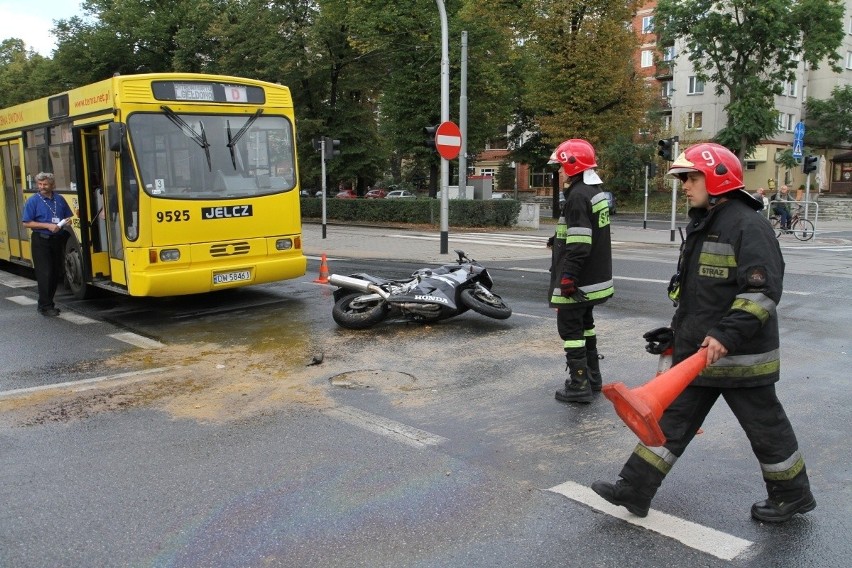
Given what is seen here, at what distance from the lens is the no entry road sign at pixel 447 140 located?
15.7 meters

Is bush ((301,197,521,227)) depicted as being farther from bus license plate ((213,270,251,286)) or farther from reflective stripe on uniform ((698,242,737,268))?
reflective stripe on uniform ((698,242,737,268))

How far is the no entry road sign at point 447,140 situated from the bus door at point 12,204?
7893 mm

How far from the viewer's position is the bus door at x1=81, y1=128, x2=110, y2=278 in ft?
32.2

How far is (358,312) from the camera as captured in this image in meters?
8.48

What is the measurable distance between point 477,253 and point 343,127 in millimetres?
18429

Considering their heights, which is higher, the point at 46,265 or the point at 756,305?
the point at 756,305

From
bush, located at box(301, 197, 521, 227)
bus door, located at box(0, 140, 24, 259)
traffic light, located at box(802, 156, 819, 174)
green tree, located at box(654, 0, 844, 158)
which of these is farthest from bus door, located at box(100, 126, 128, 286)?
green tree, located at box(654, 0, 844, 158)

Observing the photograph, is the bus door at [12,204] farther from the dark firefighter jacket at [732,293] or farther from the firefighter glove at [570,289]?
the dark firefighter jacket at [732,293]

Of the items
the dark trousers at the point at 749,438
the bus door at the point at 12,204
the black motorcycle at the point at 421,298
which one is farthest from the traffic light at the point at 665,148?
the dark trousers at the point at 749,438

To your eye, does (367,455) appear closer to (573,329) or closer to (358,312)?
(573,329)

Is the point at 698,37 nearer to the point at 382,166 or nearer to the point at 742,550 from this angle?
the point at 382,166

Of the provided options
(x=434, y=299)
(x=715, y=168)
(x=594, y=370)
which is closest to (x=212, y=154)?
(x=434, y=299)

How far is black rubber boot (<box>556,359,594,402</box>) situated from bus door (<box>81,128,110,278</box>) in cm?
682

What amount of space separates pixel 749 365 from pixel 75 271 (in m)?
9.43
